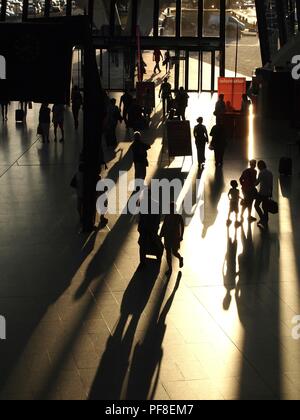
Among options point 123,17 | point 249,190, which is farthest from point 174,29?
point 249,190

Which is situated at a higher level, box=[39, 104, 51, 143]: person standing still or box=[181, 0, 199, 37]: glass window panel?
box=[181, 0, 199, 37]: glass window panel

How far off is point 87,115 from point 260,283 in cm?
581

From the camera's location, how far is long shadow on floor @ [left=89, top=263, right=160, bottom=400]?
1212 cm

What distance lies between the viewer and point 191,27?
45969mm

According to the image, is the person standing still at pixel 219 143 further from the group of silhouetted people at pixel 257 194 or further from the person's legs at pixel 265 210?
the person's legs at pixel 265 210

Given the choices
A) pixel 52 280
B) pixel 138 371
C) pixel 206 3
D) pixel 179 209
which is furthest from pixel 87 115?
pixel 206 3

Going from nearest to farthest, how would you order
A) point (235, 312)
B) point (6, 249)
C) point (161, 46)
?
point (235, 312) < point (6, 249) < point (161, 46)

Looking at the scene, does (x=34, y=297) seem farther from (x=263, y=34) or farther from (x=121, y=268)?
(x=263, y=34)

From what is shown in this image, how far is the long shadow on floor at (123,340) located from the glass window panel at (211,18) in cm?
2928

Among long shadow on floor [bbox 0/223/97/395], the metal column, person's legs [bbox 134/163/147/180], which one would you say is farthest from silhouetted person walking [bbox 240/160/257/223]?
the metal column

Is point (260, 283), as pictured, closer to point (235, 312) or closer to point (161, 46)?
point (235, 312)

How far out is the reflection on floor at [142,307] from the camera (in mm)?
12406

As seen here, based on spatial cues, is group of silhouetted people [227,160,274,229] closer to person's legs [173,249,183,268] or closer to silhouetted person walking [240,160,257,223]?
silhouetted person walking [240,160,257,223]

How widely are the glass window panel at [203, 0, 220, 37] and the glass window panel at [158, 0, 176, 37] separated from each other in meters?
1.44
